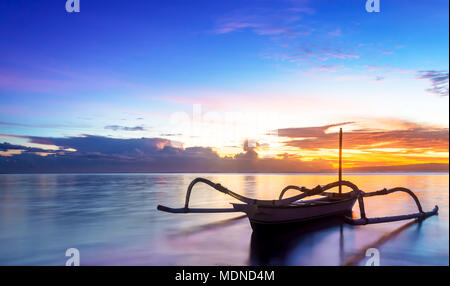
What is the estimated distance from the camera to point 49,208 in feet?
76.0

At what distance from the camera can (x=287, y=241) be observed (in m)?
11.5

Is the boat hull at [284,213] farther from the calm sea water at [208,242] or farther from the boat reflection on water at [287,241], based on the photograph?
the calm sea water at [208,242]

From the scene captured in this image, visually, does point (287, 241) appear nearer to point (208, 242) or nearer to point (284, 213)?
point (284, 213)

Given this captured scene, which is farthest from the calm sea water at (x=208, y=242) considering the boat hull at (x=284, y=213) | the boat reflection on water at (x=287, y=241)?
the boat hull at (x=284, y=213)

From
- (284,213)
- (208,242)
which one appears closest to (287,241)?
(284,213)

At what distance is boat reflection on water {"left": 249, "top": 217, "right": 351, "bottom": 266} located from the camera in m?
9.97

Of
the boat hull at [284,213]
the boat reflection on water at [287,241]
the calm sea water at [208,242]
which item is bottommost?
the calm sea water at [208,242]

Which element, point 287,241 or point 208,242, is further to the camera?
point 208,242

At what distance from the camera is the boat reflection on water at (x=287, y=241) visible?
9.97m

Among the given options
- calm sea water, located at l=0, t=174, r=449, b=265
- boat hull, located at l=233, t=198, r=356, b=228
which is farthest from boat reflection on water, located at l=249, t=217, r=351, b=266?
boat hull, located at l=233, t=198, r=356, b=228

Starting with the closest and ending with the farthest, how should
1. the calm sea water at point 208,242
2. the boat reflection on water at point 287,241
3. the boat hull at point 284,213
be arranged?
1. the boat reflection on water at point 287,241
2. the calm sea water at point 208,242
3. the boat hull at point 284,213

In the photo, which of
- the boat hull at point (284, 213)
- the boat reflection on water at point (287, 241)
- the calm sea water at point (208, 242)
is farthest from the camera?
the boat hull at point (284, 213)
